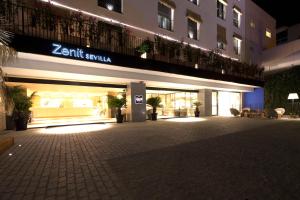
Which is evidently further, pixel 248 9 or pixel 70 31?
pixel 248 9

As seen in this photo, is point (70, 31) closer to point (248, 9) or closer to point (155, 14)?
point (155, 14)

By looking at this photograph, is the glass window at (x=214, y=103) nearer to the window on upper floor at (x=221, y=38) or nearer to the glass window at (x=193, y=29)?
the window on upper floor at (x=221, y=38)

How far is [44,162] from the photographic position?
4441mm

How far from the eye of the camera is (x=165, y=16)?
14961 millimetres

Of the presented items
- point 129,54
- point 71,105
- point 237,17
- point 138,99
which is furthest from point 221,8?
point 71,105

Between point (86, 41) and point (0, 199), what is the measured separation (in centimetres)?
914

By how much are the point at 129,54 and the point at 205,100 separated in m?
9.82

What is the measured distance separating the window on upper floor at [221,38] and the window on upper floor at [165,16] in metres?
6.61

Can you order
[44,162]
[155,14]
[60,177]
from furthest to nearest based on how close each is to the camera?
[155,14], [44,162], [60,177]

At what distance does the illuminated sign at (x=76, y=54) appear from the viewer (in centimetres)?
793

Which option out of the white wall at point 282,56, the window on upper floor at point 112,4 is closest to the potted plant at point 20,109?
the window on upper floor at point 112,4

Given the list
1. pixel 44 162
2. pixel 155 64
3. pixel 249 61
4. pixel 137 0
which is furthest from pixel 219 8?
pixel 44 162

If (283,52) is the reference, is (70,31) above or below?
below

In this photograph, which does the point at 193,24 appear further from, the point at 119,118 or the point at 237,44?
the point at 119,118
